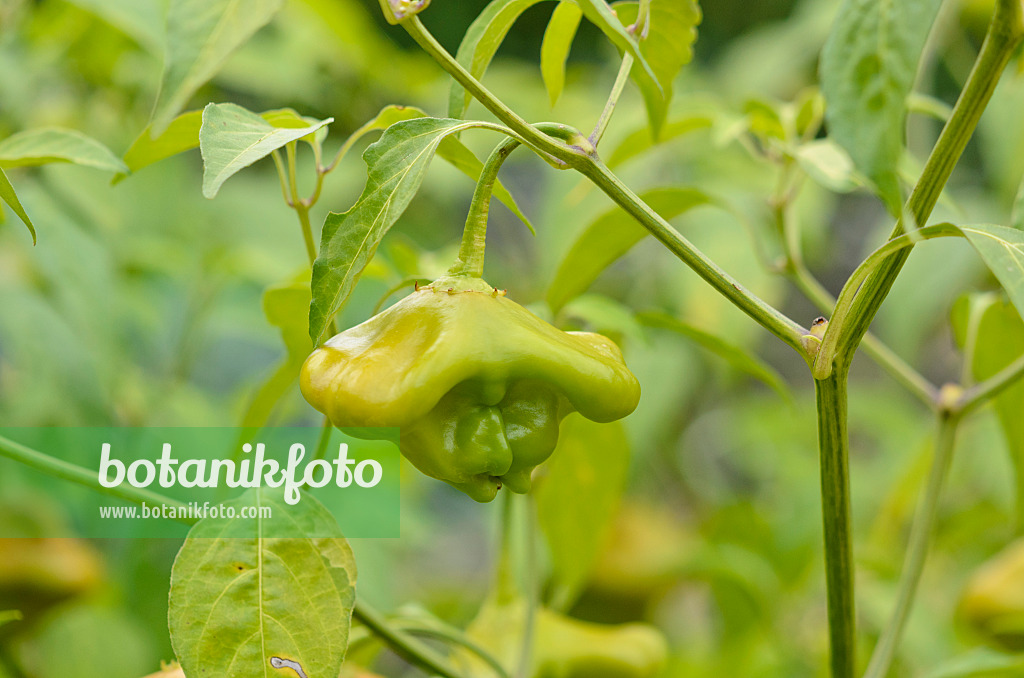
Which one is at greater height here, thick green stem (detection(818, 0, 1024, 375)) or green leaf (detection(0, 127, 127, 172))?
green leaf (detection(0, 127, 127, 172))

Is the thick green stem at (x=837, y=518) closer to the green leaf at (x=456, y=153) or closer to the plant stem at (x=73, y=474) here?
the green leaf at (x=456, y=153)

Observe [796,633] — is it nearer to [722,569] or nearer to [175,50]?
[722,569]

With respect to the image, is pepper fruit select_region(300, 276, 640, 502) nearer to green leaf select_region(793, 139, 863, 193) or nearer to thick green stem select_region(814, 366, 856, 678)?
thick green stem select_region(814, 366, 856, 678)

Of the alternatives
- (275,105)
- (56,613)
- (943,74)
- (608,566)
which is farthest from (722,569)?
(943,74)

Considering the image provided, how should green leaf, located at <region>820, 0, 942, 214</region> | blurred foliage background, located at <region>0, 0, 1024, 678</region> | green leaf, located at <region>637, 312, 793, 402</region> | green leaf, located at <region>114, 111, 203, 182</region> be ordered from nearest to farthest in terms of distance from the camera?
green leaf, located at <region>820, 0, 942, 214</region> → green leaf, located at <region>114, 111, 203, 182</region> → green leaf, located at <region>637, 312, 793, 402</region> → blurred foliage background, located at <region>0, 0, 1024, 678</region>

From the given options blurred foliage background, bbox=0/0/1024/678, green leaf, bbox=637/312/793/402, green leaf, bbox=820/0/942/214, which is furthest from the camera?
blurred foliage background, bbox=0/0/1024/678

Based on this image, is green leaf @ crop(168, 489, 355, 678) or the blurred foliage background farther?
the blurred foliage background

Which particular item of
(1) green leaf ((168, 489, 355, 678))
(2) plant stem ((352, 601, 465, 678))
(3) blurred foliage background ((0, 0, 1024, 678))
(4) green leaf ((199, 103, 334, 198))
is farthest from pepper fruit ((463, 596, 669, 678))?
(4) green leaf ((199, 103, 334, 198))
